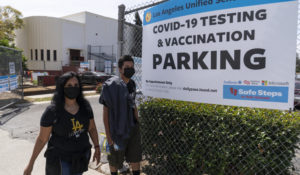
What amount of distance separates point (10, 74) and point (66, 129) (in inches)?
338

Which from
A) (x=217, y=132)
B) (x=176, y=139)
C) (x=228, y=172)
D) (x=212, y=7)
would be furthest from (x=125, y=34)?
(x=228, y=172)

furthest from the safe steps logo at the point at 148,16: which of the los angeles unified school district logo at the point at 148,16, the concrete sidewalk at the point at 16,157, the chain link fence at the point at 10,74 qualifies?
the chain link fence at the point at 10,74

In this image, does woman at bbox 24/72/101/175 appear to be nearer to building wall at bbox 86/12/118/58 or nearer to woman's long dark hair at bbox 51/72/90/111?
woman's long dark hair at bbox 51/72/90/111

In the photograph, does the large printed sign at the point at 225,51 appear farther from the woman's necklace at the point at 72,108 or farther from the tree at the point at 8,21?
the tree at the point at 8,21

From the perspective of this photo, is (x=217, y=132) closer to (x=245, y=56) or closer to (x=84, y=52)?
(x=245, y=56)

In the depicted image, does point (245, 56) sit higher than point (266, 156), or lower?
higher

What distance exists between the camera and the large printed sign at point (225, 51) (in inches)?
77.9

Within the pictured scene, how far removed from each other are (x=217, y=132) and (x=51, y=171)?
192cm

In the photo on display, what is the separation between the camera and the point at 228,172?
2.63m

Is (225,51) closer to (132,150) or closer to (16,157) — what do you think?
(132,150)

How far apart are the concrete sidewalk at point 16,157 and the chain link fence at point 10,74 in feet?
12.9

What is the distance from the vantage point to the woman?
6.61 feet

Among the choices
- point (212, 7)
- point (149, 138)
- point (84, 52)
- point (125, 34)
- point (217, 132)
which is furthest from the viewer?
point (84, 52)

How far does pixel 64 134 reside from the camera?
2045 millimetres
